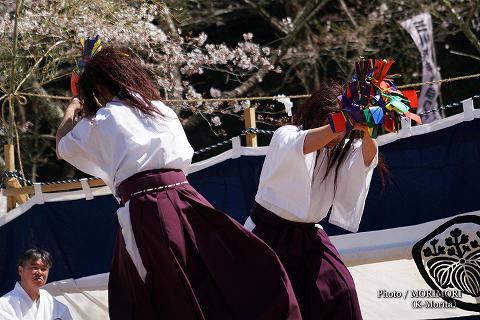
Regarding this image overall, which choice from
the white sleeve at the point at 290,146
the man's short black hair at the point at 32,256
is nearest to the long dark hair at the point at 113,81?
the white sleeve at the point at 290,146

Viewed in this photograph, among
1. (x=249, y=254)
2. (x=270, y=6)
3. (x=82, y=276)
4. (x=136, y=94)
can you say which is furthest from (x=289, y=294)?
(x=270, y=6)

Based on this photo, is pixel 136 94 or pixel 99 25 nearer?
pixel 136 94

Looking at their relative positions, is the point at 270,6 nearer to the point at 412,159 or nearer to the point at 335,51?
the point at 335,51

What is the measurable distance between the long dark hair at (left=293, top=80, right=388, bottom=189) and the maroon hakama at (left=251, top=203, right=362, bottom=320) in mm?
270

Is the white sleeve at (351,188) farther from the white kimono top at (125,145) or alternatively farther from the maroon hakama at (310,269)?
the white kimono top at (125,145)

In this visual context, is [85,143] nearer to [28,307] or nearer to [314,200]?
[314,200]

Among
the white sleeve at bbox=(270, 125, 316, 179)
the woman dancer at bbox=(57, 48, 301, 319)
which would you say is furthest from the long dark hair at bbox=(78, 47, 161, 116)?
the white sleeve at bbox=(270, 125, 316, 179)

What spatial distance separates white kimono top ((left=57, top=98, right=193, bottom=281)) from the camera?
3512mm

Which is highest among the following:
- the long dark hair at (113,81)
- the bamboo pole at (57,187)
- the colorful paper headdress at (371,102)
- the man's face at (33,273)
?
the long dark hair at (113,81)

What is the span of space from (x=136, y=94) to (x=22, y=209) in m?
2.49

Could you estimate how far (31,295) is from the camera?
5.14 metres

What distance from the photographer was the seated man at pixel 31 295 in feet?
16.7

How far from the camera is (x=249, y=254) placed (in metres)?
3.58

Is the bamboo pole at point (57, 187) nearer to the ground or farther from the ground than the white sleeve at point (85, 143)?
nearer to the ground
